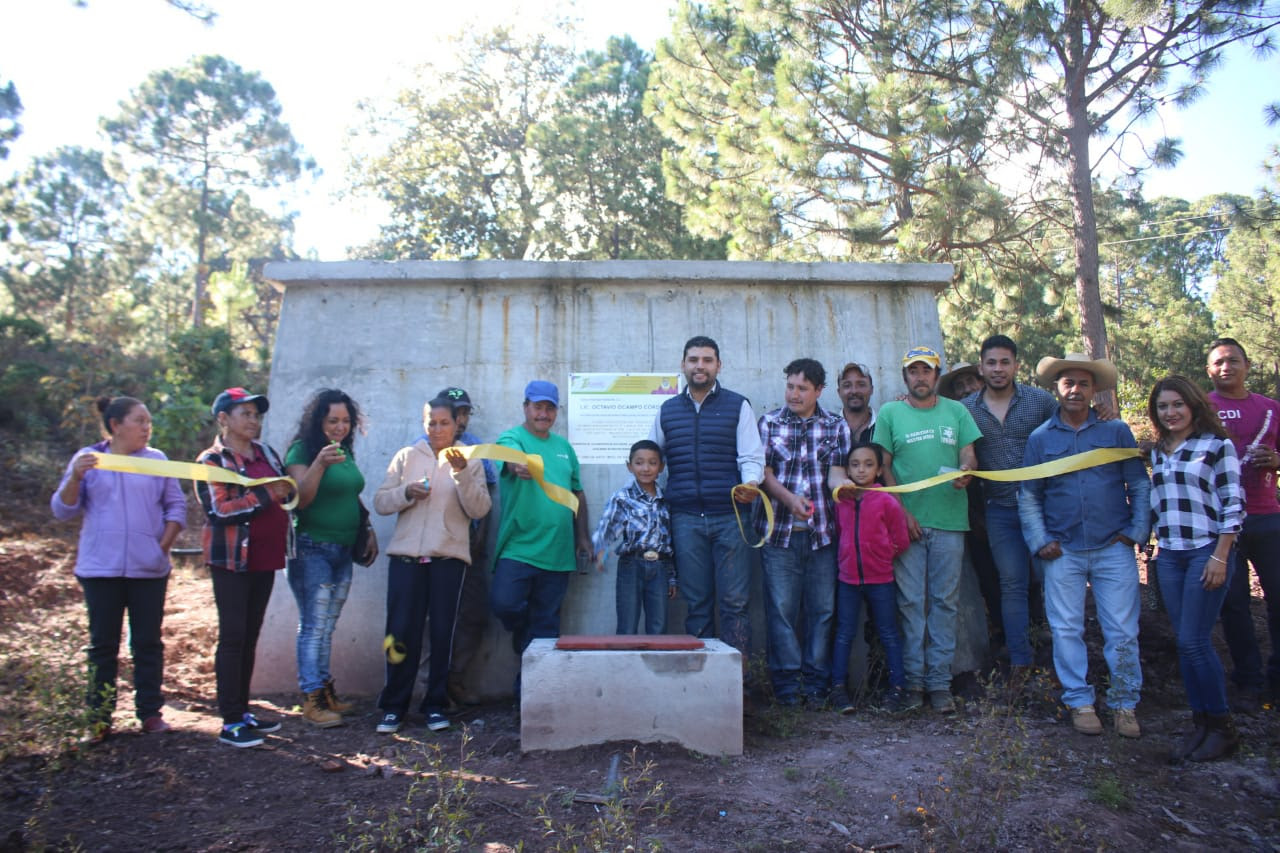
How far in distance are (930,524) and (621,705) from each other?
87.1 inches

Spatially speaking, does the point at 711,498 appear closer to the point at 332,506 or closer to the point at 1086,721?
the point at 332,506

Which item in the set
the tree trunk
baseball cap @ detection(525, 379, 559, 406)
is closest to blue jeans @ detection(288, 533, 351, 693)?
baseball cap @ detection(525, 379, 559, 406)

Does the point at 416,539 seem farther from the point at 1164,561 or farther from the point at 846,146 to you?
the point at 846,146

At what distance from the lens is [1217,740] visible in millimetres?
4188

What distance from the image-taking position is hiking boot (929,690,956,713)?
4.95 m

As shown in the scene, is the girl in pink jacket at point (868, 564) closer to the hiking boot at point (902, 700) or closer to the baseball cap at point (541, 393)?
the hiking boot at point (902, 700)

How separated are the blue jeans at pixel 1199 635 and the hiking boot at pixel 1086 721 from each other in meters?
0.47

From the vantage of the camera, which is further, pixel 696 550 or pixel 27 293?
pixel 27 293

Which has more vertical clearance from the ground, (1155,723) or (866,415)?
(866,415)

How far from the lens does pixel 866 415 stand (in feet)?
18.6

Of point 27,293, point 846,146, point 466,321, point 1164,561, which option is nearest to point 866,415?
point 1164,561

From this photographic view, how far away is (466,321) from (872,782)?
3934 mm

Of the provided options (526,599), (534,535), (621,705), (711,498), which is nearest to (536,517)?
(534,535)

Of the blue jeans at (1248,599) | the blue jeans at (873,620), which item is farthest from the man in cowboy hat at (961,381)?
the blue jeans at (1248,599)
